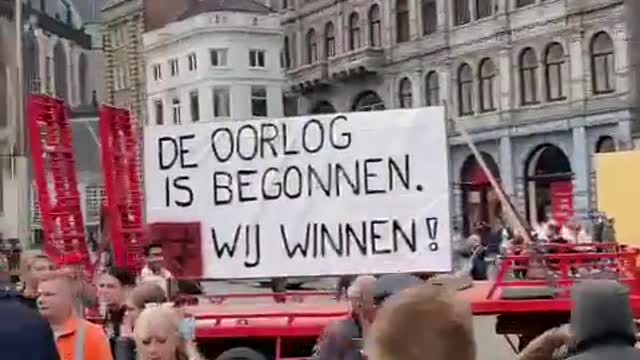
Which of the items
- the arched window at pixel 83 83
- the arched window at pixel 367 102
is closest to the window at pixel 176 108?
the arched window at pixel 367 102

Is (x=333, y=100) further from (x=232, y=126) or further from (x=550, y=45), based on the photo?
(x=232, y=126)

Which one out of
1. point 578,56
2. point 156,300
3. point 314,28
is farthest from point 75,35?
point 156,300

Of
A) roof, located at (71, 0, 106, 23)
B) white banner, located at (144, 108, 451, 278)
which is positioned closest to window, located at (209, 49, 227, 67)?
roof, located at (71, 0, 106, 23)

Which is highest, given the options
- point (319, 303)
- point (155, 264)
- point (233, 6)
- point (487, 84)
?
point (233, 6)

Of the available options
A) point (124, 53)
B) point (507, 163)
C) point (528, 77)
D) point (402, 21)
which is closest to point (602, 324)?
point (528, 77)

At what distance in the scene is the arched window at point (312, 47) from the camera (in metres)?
62.3

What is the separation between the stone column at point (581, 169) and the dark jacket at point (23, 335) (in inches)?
1602

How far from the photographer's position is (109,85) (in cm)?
7456

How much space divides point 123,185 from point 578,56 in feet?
102

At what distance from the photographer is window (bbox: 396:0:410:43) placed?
184 feet

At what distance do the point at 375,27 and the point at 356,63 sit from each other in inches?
70.0

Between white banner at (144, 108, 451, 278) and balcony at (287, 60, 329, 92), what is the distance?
47.3m

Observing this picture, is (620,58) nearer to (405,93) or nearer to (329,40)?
(405,93)

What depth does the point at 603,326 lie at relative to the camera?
438 centimetres
